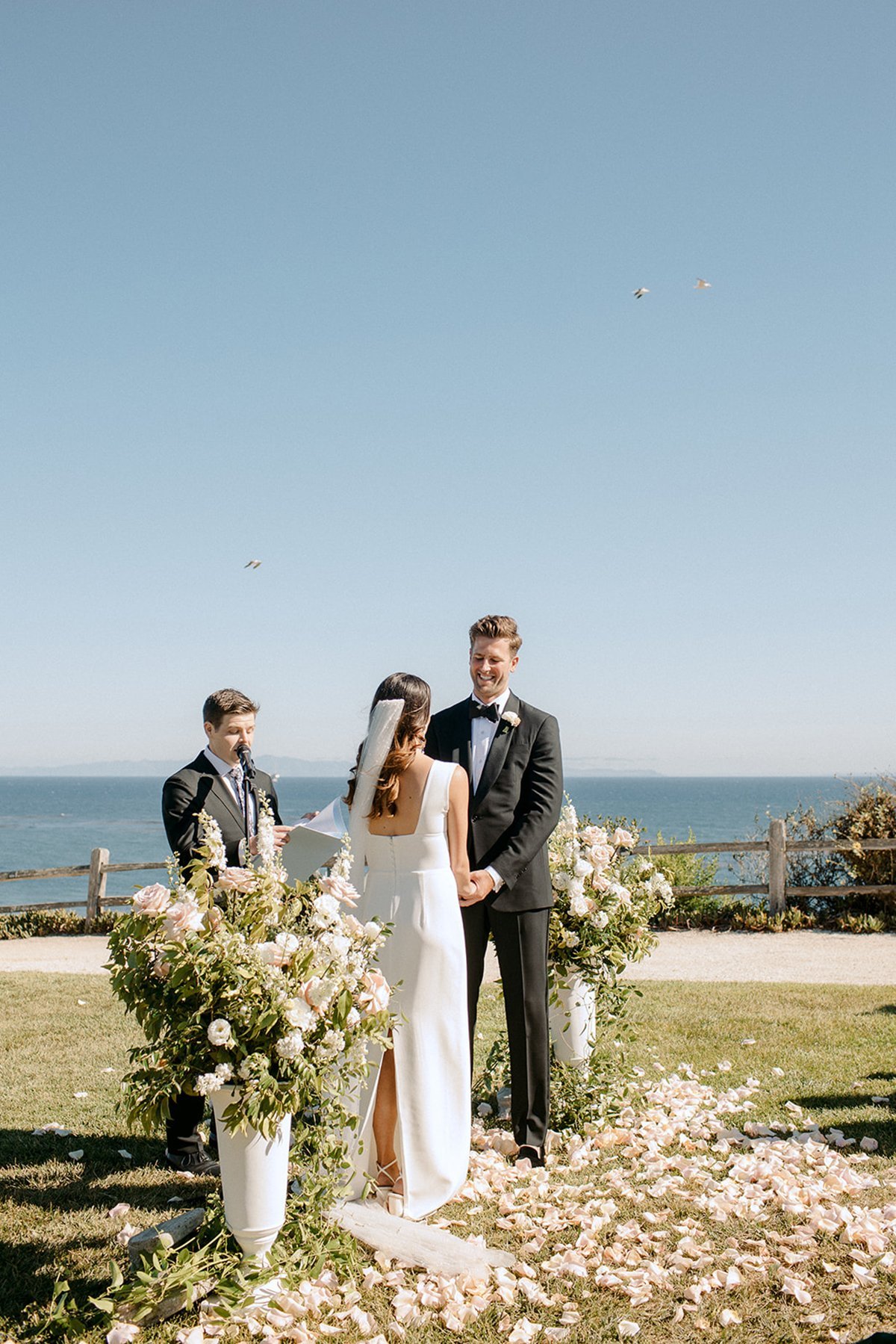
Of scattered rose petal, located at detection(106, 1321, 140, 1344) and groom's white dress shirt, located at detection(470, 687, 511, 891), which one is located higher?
groom's white dress shirt, located at detection(470, 687, 511, 891)

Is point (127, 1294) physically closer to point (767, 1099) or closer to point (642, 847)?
point (767, 1099)

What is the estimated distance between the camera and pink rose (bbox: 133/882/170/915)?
364cm

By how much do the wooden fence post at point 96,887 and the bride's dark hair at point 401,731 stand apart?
44.0 ft

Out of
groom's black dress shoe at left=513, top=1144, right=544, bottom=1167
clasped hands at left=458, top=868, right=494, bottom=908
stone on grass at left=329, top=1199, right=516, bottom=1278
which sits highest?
clasped hands at left=458, top=868, right=494, bottom=908

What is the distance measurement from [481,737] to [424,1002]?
152 cm

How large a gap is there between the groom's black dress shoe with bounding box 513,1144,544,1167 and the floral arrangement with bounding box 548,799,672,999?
0.97m

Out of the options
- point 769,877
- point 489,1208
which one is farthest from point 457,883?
point 769,877

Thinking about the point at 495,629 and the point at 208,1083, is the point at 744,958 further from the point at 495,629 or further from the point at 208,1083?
the point at 208,1083

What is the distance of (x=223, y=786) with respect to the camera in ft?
16.7

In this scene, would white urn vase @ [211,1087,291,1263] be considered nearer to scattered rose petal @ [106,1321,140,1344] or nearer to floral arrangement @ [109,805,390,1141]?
floral arrangement @ [109,805,390,1141]

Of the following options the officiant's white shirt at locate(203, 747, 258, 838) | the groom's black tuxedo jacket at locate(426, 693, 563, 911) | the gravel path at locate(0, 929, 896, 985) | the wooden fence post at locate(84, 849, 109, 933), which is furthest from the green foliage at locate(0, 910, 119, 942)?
the groom's black tuxedo jacket at locate(426, 693, 563, 911)

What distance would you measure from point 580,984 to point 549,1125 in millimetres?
813

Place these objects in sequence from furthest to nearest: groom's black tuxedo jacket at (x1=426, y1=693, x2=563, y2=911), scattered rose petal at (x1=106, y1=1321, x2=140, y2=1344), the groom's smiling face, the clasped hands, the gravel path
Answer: the gravel path < the groom's smiling face < groom's black tuxedo jacket at (x1=426, y1=693, x2=563, y2=911) < the clasped hands < scattered rose petal at (x1=106, y1=1321, x2=140, y2=1344)

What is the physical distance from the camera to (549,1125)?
5.90m
